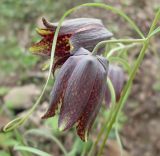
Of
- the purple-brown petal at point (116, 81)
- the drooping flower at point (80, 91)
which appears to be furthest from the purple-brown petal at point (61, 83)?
the purple-brown petal at point (116, 81)

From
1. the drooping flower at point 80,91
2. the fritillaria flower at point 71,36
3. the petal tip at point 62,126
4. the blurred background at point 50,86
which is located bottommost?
the blurred background at point 50,86

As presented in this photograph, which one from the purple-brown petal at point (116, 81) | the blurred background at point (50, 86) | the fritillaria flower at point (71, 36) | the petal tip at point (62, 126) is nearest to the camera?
the petal tip at point (62, 126)

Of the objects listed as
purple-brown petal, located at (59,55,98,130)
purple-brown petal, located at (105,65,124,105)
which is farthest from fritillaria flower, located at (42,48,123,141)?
purple-brown petal, located at (105,65,124,105)

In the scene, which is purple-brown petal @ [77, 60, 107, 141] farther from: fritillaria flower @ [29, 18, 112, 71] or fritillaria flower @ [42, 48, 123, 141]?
fritillaria flower @ [29, 18, 112, 71]

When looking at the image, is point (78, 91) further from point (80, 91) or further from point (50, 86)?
point (50, 86)

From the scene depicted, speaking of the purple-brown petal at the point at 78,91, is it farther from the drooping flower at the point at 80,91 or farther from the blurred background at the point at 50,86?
the blurred background at the point at 50,86
